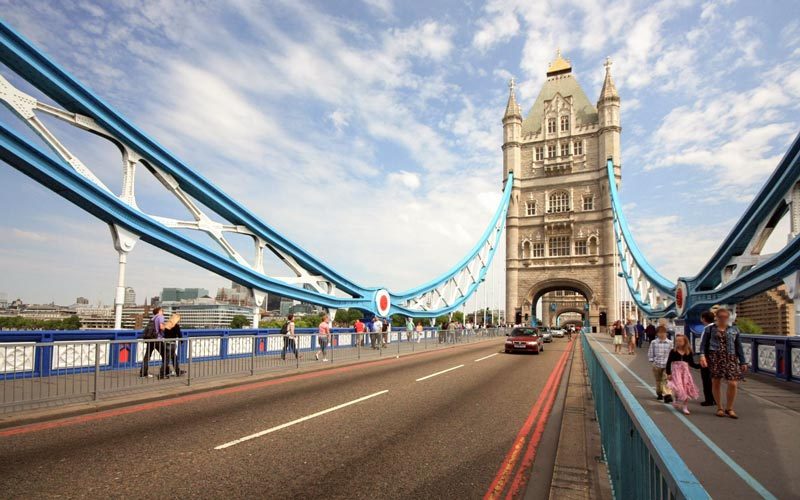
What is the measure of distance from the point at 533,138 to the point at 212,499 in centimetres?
6531

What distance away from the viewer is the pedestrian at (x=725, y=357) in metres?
7.82

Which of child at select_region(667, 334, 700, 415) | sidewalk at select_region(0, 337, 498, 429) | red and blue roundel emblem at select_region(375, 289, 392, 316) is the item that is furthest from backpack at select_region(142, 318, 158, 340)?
red and blue roundel emblem at select_region(375, 289, 392, 316)

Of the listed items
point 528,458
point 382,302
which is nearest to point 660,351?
point 528,458

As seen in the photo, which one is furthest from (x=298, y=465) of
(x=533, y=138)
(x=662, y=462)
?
(x=533, y=138)

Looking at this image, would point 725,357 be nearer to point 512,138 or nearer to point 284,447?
point 284,447

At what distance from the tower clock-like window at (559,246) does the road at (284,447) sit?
52.4m

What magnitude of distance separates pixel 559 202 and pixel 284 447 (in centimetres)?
5964

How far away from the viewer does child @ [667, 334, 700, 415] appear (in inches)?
334

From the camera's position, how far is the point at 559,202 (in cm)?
6069

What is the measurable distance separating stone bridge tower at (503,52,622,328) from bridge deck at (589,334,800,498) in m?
48.0

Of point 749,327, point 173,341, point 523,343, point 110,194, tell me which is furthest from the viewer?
point 749,327

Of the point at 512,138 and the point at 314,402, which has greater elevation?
the point at 512,138

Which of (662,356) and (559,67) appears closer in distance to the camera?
(662,356)

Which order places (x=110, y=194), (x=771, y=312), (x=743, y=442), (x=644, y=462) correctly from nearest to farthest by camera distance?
(x=644, y=462)
(x=743, y=442)
(x=110, y=194)
(x=771, y=312)
